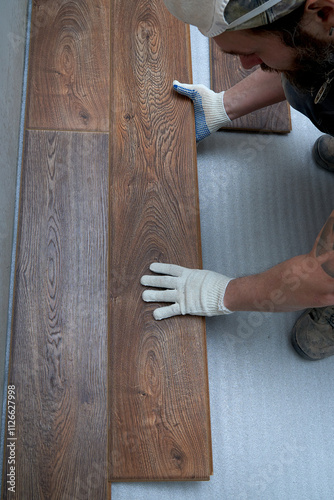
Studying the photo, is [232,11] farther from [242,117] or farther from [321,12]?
[242,117]

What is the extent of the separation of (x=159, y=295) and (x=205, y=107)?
2.09 ft

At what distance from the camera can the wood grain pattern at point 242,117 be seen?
1551 millimetres

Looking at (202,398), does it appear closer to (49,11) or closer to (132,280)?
(132,280)

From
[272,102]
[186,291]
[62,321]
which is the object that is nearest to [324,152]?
[272,102]

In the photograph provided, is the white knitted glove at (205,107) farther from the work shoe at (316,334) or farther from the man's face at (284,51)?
the work shoe at (316,334)

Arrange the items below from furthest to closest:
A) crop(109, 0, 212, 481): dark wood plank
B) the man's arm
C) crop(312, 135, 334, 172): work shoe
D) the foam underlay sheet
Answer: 1. crop(312, 135, 334, 172): work shoe
2. the foam underlay sheet
3. crop(109, 0, 212, 481): dark wood plank
4. the man's arm

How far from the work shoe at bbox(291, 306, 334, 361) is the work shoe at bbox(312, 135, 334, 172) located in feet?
1.68

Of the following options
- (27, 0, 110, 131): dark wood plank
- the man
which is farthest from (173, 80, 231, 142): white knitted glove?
(27, 0, 110, 131): dark wood plank

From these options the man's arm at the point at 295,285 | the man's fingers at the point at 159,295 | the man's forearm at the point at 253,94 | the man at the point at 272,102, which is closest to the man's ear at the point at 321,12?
the man at the point at 272,102

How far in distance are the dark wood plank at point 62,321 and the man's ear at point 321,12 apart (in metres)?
0.71

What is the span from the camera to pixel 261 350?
1.34 meters

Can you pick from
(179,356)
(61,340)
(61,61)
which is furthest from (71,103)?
(179,356)

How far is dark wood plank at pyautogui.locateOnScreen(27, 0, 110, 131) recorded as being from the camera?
134 centimetres

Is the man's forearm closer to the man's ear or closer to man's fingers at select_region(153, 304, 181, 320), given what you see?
the man's ear
